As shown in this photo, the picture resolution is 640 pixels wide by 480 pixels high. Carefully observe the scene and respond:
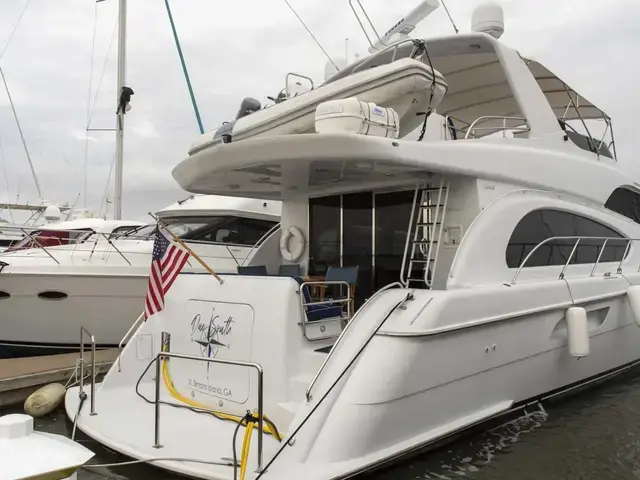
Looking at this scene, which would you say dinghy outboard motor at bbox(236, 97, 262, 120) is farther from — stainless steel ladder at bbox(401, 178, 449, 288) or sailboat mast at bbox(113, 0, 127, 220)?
sailboat mast at bbox(113, 0, 127, 220)

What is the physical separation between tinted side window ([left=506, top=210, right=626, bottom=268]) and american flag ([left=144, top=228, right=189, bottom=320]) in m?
3.04

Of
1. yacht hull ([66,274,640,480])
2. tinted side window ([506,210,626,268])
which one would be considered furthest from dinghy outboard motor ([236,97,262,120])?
tinted side window ([506,210,626,268])

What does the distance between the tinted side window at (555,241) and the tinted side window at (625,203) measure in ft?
1.34

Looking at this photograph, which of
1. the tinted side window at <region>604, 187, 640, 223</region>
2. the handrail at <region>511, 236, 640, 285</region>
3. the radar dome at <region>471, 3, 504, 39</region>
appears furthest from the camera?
the tinted side window at <region>604, 187, 640, 223</region>

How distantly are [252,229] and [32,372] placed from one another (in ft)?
13.7

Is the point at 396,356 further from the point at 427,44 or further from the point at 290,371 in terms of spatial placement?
the point at 427,44

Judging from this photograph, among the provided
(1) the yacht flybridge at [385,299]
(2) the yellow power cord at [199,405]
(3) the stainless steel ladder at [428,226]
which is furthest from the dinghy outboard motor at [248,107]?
(2) the yellow power cord at [199,405]

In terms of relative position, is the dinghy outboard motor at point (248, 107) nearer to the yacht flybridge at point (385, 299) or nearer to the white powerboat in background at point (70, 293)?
the yacht flybridge at point (385, 299)

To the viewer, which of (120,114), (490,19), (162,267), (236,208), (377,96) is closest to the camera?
(377,96)

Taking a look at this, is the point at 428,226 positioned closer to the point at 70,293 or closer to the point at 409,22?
the point at 409,22

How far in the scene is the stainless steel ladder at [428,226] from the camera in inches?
205

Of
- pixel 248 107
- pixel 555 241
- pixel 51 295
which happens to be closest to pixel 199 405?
pixel 248 107

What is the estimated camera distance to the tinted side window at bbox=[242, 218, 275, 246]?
9938 millimetres

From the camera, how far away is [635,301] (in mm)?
6320
